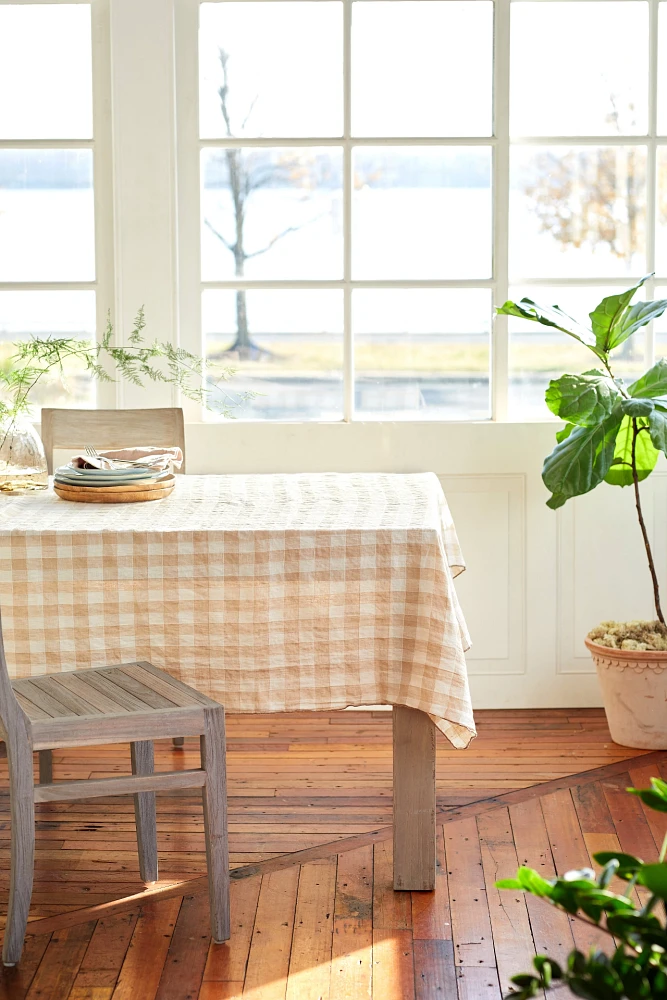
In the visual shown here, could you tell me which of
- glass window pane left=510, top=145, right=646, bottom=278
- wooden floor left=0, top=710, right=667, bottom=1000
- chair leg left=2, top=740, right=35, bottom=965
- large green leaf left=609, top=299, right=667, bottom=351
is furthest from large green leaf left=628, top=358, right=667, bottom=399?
chair leg left=2, top=740, right=35, bottom=965

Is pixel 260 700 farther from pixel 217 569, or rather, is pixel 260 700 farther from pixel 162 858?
pixel 162 858

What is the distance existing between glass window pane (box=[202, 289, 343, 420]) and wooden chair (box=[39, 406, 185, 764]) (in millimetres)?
543

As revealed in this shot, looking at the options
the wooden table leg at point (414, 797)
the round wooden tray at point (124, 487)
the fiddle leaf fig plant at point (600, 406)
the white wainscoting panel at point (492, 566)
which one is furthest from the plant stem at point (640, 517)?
the round wooden tray at point (124, 487)

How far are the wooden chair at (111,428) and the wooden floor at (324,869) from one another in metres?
0.89

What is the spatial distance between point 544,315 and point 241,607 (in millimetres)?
1387

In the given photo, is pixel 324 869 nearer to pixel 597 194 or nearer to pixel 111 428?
pixel 111 428

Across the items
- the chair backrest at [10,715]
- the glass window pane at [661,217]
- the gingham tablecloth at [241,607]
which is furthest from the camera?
the glass window pane at [661,217]

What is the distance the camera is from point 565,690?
3.56 m

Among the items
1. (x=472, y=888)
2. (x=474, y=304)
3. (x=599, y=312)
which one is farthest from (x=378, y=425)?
(x=472, y=888)

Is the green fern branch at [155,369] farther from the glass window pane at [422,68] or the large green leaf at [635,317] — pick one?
the large green leaf at [635,317]

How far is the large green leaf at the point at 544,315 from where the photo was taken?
9.89ft

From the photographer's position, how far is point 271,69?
347cm

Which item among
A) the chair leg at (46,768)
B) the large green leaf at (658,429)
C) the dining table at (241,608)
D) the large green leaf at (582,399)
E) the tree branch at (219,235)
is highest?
the tree branch at (219,235)

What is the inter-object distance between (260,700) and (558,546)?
1.61 m
